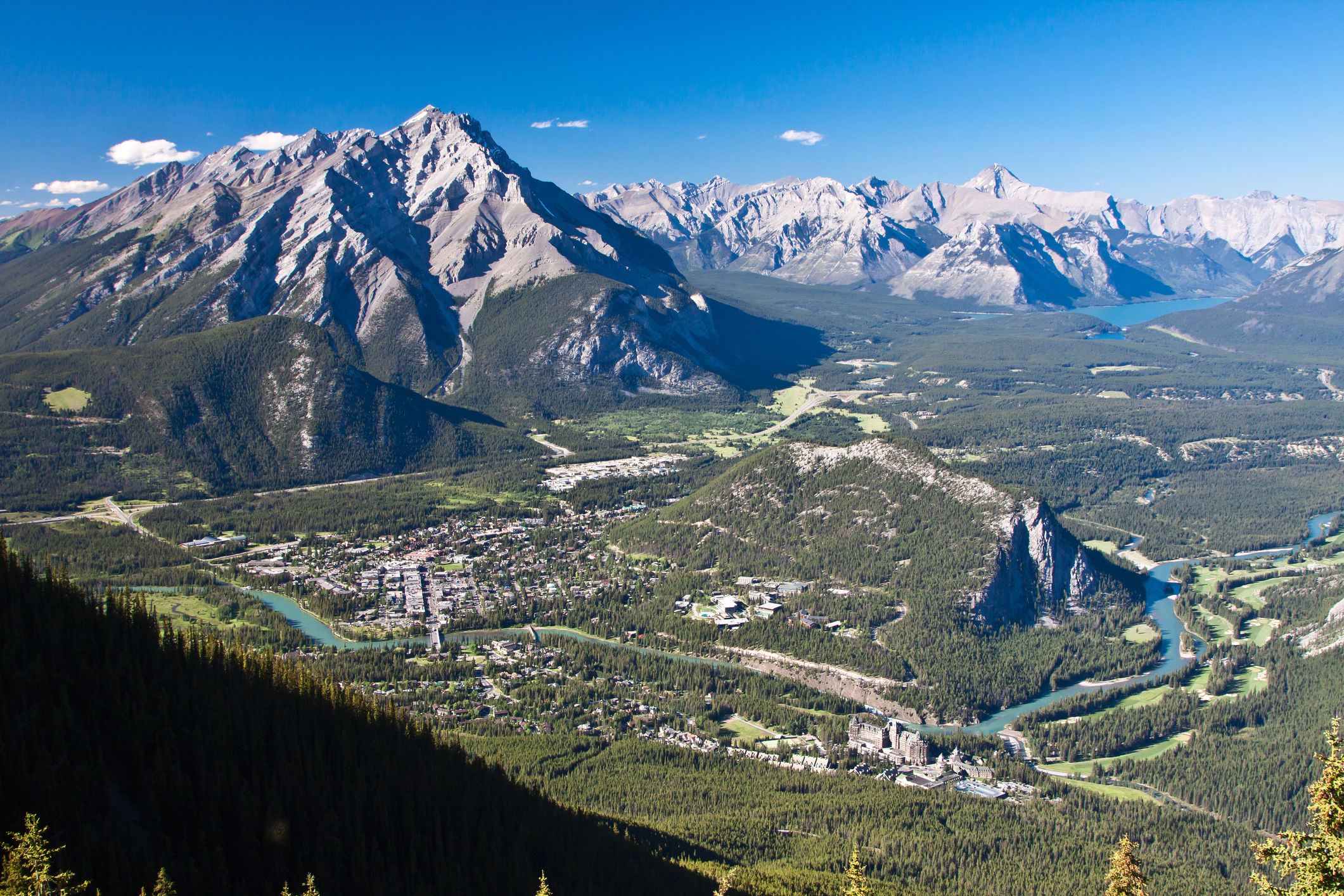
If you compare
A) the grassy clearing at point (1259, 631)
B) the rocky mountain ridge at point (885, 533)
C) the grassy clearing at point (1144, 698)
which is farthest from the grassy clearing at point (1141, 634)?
the grassy clearing at point (1144, 698)

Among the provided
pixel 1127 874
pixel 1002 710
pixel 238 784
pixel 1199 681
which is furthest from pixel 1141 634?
pixel 238 784

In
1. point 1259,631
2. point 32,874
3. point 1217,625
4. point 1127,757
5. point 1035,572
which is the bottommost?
point 1127,757

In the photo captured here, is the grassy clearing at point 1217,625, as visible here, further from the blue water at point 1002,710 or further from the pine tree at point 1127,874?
the pine tree at point 1127,874

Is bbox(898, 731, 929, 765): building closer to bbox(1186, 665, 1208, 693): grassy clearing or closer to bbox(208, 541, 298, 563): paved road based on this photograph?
→ bbox(1186, 665, 1208, 693): grassy clearing

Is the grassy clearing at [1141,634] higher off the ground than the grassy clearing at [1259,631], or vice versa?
the grassy clearing at [1141,634]

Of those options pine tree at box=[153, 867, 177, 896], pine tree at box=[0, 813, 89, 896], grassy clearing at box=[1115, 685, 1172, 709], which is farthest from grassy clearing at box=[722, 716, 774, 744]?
pine tree at box=[0, 813, 89, 896]

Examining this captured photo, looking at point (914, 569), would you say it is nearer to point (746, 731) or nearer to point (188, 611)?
point (746, 731)
